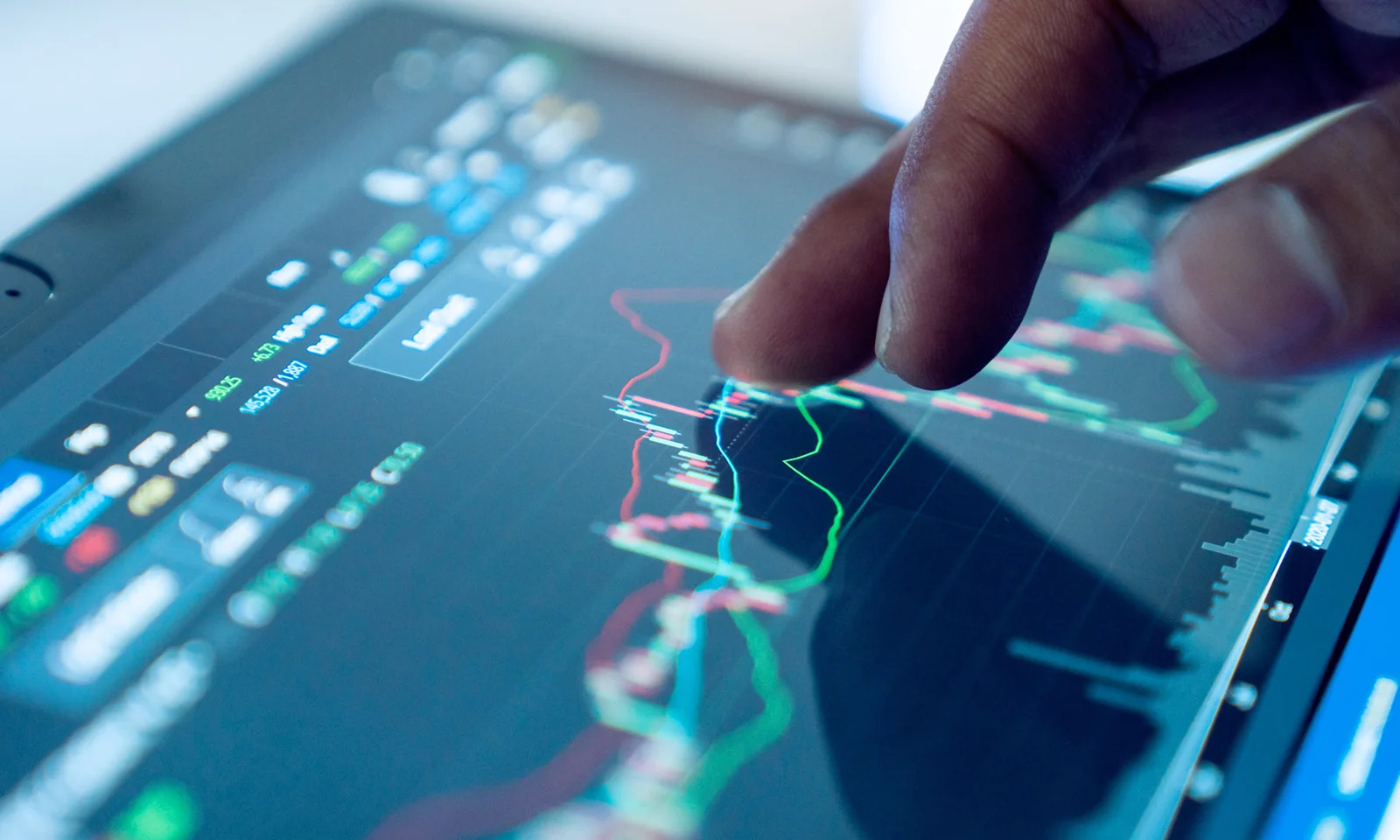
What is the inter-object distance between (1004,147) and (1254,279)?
166 millimetres

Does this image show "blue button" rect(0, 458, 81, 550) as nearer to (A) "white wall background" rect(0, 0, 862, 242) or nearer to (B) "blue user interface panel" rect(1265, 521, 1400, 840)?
(A) "white wall background" rect(0, 0, 862, 242)

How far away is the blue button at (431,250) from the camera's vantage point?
0.64 meters

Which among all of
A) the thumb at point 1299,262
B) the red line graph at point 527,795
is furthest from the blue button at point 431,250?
the thumb at point 1299,262

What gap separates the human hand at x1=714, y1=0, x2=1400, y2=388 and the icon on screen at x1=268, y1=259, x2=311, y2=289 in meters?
0.21

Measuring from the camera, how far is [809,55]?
33.7 inches

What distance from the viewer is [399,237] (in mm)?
651

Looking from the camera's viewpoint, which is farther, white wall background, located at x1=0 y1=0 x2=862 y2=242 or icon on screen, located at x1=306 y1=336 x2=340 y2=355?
white wall background, located at x1=0 y1=0 x2=862 y2=242

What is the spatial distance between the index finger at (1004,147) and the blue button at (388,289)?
23 cm

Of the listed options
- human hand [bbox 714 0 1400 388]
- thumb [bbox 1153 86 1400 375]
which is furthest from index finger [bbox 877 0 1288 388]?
thumb [bbox 1153 86 1400 375]

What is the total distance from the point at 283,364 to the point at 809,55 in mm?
442

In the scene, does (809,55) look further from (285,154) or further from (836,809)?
(836,809)

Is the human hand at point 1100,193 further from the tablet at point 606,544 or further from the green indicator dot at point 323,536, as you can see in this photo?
the green indicator dot at point 323,536

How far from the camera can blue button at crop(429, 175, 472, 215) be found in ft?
2.21

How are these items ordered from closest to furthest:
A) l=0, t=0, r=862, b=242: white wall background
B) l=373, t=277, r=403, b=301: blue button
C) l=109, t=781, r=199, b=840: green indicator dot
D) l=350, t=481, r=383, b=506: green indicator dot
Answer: l=109, t=781, r=199, b=840: green indicator dot, l=350, t=481, r=383, b=506: green indicator dot, l=373, t=277, r=403, b=301: blue button, l=0, t=0, r=862, b=242: white wall background
